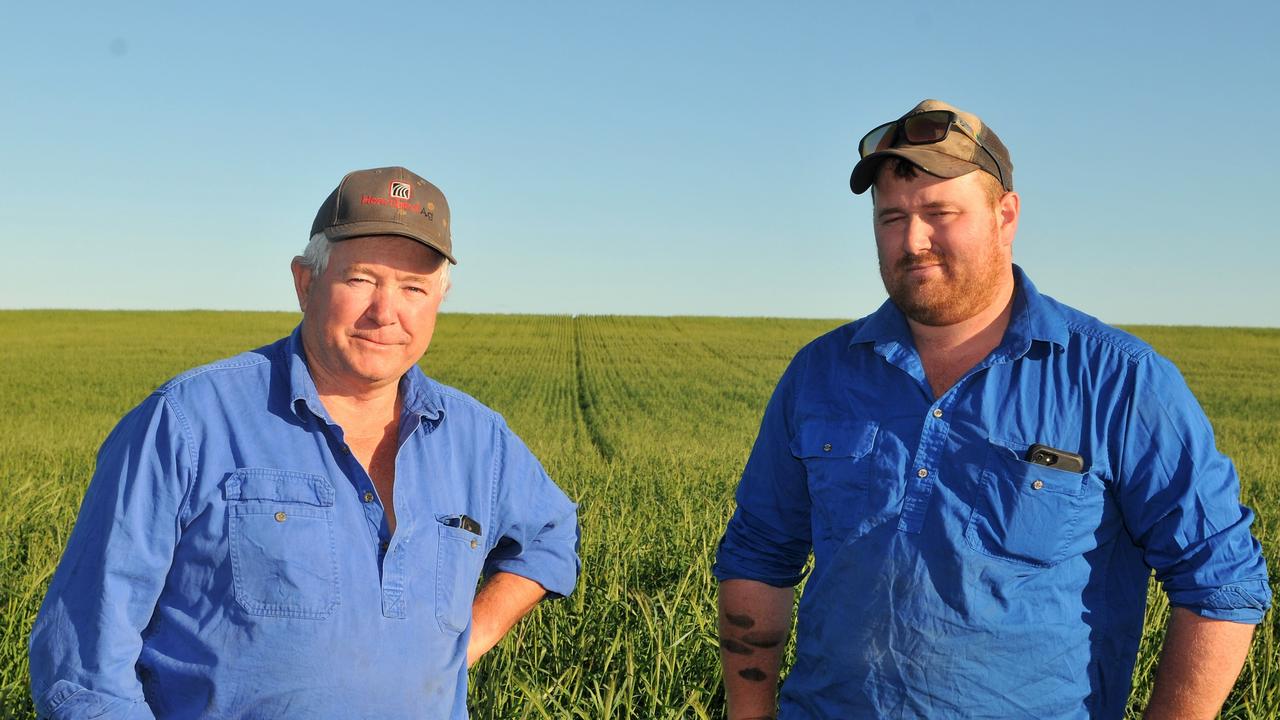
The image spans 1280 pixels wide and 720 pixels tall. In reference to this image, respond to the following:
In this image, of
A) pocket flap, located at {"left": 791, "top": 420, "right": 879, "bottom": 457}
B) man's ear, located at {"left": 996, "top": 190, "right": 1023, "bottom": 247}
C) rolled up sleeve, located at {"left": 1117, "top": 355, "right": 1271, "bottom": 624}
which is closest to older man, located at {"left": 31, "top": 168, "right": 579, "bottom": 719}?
pocket flap, located at {"left": 791, "top": 420, "right": 879, "bottom": 457}

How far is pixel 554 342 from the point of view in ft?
153

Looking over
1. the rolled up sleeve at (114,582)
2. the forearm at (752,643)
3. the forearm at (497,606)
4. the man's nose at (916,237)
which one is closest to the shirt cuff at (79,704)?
the rolled up sleeve at (114,582)

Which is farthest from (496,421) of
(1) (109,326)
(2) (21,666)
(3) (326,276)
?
(1) (109,326)

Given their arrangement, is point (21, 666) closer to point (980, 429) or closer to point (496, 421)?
point (496, 421)

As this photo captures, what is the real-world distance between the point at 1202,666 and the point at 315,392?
5.52 feet

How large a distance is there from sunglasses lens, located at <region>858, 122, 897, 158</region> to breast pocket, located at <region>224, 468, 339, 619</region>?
4.24 feet

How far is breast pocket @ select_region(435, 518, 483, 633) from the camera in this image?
6.47 feet

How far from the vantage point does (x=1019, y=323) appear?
2.00 metres

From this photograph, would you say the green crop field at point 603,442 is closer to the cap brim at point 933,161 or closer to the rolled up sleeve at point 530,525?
the rolled up sleeve at point 530,525

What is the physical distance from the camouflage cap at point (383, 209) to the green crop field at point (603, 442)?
1.03m

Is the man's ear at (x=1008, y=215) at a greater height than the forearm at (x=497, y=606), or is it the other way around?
the man's ear at (x=1008, y=215)

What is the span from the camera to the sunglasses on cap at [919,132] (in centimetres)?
200

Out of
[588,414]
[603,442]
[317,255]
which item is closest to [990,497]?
[317,255]

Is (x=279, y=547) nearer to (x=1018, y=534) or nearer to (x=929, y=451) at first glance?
(x=929, y=451)
